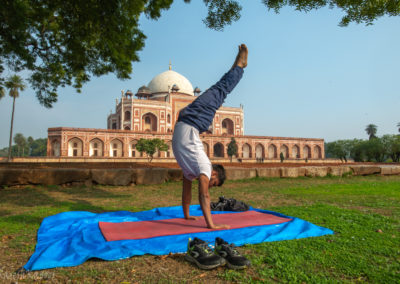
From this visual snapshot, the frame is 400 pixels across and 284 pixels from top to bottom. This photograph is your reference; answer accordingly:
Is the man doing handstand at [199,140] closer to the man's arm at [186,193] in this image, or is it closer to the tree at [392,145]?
the man's arm at [186,193]

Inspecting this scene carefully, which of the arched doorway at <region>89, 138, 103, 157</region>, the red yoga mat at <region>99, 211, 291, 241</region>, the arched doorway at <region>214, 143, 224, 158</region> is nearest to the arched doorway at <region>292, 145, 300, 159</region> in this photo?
the arched doorway at <region>214, 143, 224, 158</region>

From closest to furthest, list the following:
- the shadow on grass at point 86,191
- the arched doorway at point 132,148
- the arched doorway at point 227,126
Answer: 1. the shadow on grass at point 86,191
2. the arched doorway at point 132,148
3. the arched doorway at point 227,126

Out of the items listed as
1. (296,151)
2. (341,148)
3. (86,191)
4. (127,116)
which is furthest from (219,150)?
(86,191)

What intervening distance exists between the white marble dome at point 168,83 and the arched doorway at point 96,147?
14918 millimetres

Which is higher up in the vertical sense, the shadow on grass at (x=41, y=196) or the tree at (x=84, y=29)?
the tree at (x=84, y=29)

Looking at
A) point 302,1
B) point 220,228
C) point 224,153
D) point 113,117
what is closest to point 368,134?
point 224,153

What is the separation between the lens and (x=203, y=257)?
158 cm

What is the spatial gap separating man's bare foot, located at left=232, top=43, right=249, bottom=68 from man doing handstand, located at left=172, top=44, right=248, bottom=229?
0.72 feet

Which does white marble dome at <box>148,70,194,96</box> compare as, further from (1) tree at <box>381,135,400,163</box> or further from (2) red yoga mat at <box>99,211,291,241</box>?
(2) red yoga mat at <box>99,211,291,241</box>

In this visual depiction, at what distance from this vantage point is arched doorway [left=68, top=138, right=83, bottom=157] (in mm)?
30859

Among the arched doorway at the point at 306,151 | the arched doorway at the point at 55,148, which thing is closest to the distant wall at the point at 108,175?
the arched doorway at the point at 55,148

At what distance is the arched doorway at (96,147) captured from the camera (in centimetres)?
3138

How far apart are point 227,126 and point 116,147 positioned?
19213 mm

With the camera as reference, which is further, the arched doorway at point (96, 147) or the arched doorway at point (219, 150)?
the arched doorway at point (219, 150)
